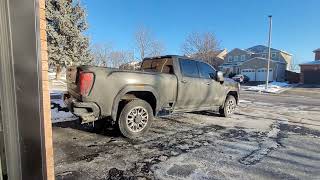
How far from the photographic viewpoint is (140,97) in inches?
243

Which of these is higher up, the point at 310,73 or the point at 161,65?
the point at 310,73

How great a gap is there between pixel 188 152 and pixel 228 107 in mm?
4631

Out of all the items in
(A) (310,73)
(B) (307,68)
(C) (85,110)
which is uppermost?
(B) (307,68)

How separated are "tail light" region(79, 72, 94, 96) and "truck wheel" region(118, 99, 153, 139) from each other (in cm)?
95

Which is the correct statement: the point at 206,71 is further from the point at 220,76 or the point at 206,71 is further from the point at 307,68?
the point at 307,68

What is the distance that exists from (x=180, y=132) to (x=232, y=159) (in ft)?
6.71

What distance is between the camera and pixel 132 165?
417 centimetres

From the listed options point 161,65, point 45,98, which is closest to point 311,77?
point 161,65

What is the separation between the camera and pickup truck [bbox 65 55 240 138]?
16.8ft

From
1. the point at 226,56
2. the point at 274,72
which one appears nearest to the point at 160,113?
the point at 274,72

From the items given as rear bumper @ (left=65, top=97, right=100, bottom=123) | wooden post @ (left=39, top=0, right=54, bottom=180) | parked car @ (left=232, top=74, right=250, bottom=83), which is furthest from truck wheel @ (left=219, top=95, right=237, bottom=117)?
parked car @ (left=232, top=74, right=250, bottom=83)

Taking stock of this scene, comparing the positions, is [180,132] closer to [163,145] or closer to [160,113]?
[160,113]

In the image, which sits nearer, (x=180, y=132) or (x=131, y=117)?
(x=131, y=117)

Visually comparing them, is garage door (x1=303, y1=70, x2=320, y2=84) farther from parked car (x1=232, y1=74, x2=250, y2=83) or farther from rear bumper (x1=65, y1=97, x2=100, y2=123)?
rear bumper (x1=65, y1=97, x2=100, y2=123)
